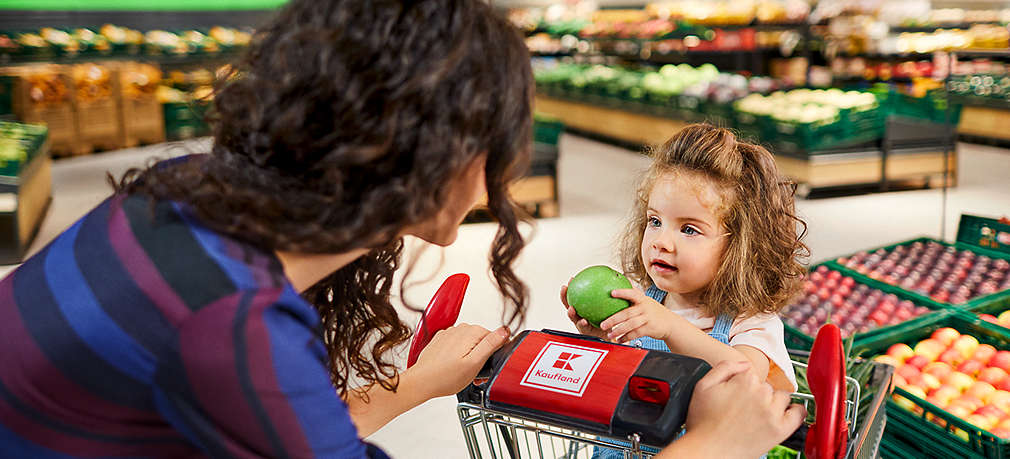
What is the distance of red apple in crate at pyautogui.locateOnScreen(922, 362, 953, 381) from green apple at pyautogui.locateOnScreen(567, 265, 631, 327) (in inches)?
59.5

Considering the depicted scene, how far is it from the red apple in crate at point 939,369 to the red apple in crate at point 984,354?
114 millimetres

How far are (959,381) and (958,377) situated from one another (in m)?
0.01

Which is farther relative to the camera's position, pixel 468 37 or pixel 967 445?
pixel 967 445

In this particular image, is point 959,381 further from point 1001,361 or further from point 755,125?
point 755,125

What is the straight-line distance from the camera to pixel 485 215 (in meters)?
5.88

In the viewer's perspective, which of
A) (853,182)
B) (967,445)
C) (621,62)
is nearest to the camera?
(967,445)

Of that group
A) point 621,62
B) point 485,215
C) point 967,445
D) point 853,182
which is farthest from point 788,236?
point 621,62

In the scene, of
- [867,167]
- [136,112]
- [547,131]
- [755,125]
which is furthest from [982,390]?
[136,112]

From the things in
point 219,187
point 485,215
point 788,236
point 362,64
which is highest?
point 362,64

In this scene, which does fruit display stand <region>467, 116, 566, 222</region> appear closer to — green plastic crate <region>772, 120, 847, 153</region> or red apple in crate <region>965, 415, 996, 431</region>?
green plastic crate <region>772, 120, 847, 153</region>

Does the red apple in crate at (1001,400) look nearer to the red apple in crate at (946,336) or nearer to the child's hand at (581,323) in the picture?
the red apple in crate at (946,336)

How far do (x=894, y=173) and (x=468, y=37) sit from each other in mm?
6407

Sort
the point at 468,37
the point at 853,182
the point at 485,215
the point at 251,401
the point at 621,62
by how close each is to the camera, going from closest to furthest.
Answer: the point at 251,401 → the point at 468,37 → the point at 485,215 → the point at 853,182 → the point at 621,62

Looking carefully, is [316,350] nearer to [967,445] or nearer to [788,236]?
[788,236]
